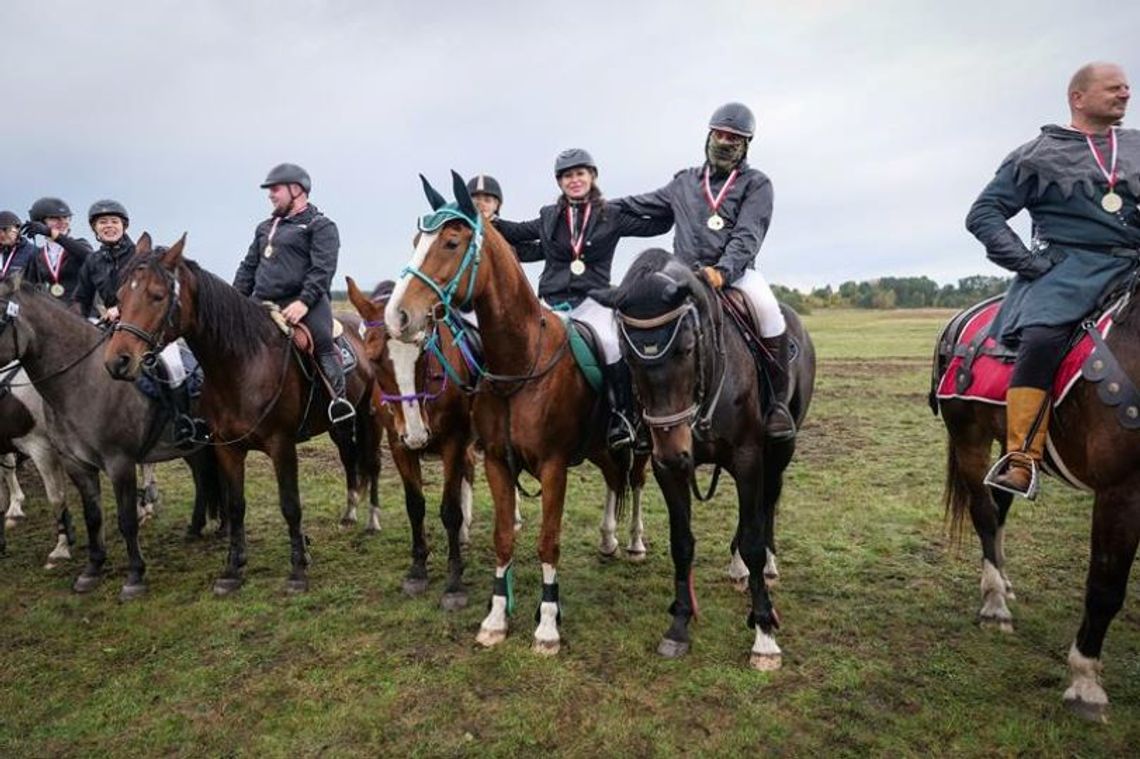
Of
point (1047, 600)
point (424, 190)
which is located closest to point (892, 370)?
point (1047, 600)

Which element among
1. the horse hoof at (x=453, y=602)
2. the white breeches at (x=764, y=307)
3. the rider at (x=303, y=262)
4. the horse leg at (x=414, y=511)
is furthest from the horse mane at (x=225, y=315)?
the white breeches at (x=764, y=307)

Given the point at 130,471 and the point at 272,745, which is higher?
the point at 130,471

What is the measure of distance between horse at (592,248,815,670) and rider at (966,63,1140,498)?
1.41 m

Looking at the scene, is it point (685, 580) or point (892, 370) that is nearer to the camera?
point (685, 580)

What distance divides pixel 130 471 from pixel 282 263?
2202 millimetres

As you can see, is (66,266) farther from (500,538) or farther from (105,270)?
(500,538)

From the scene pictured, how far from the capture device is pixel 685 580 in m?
4.67

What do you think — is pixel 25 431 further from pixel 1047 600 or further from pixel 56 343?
pixel 1047 600

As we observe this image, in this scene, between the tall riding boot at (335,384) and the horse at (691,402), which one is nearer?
the horse at (691,402)

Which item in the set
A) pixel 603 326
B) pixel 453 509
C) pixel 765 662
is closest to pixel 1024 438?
pixel 765 662

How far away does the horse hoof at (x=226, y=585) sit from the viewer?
5.74 metres

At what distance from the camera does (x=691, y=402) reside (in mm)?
3859

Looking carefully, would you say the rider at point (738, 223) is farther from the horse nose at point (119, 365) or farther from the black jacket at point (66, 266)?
the black jacket at point (66, 266)

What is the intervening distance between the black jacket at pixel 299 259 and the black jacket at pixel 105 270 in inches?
69.3
